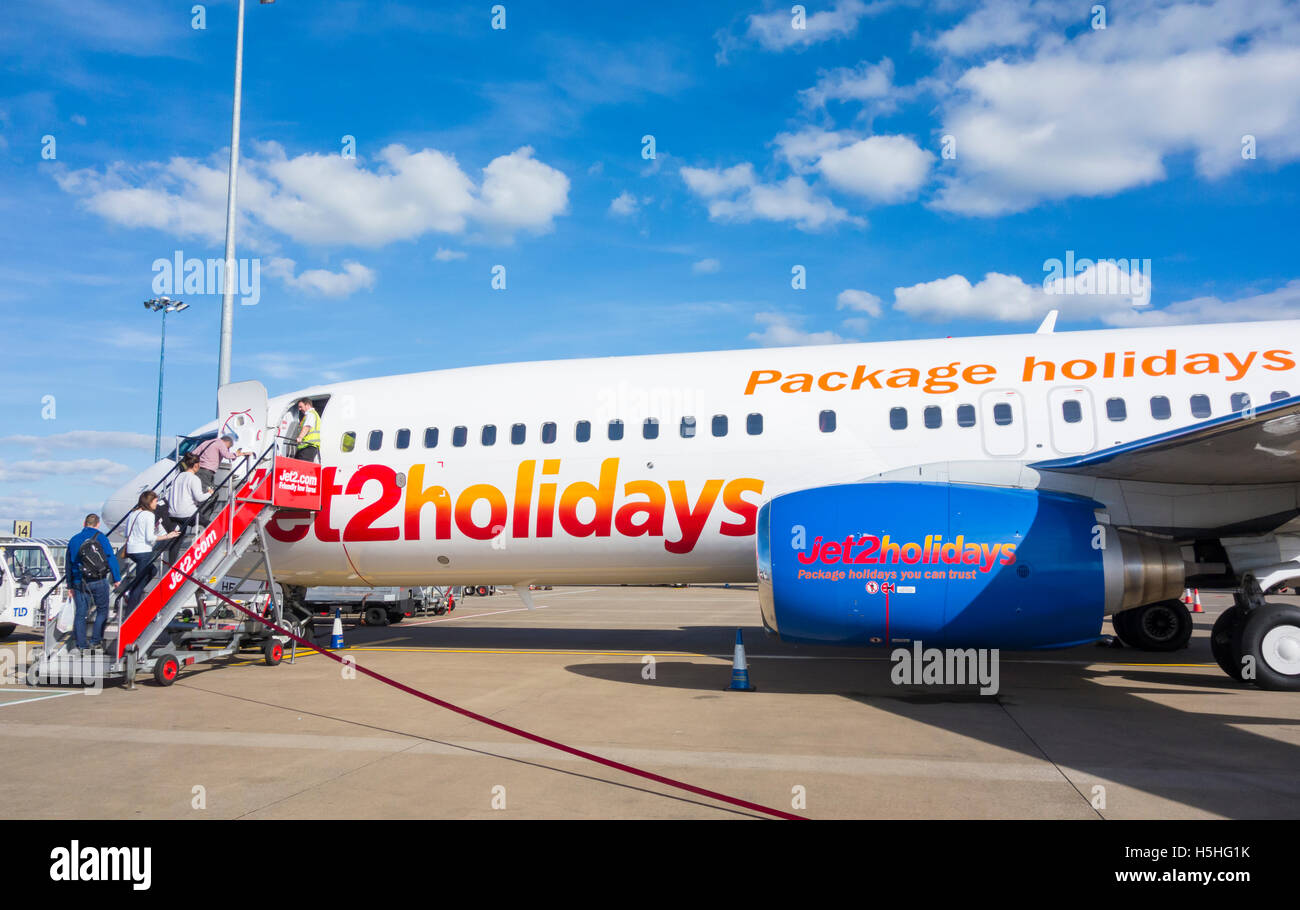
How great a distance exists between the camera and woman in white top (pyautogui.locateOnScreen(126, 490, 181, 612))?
10.9 meters

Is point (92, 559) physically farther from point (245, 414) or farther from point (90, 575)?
point (245, 414)

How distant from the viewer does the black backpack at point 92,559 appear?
10.3 m

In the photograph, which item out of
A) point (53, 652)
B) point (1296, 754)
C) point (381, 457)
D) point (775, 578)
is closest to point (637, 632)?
point (381, 457)

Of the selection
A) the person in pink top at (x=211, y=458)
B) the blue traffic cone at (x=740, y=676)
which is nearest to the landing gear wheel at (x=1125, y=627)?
the blue traffic cone at (x=740, y=676)

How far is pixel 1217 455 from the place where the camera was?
869cm

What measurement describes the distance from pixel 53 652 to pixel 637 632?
396 inches

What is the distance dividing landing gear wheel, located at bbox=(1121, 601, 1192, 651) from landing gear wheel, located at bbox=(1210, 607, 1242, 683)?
3115 mm

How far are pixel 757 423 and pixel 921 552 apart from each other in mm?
3381

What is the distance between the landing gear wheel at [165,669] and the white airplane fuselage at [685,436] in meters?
2.64

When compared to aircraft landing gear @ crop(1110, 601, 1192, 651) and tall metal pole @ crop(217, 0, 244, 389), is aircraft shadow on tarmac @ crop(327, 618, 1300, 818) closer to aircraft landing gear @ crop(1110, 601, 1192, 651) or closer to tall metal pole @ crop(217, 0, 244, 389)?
aircraft landing gear @ crop(1110, 601, 1192, 651)

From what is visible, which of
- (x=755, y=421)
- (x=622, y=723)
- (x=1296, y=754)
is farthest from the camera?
(x=755, y=421)

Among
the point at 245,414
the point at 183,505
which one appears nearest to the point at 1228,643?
the point at 183,505
